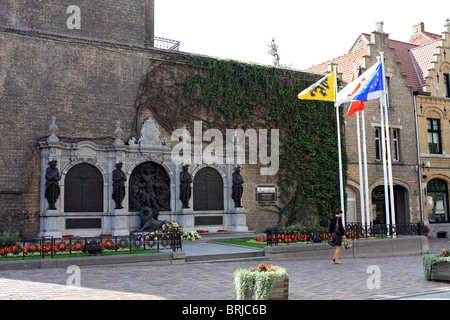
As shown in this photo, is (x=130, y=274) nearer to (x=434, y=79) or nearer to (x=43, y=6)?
(x=43, y=6)

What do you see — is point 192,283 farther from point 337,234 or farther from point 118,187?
point 118,187

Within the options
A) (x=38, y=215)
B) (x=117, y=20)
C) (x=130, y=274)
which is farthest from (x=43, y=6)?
(x=130, y=274)

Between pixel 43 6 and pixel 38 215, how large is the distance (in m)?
9.64

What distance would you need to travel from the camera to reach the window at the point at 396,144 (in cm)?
2958

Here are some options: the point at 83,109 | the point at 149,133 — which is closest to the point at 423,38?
the point at 149,133

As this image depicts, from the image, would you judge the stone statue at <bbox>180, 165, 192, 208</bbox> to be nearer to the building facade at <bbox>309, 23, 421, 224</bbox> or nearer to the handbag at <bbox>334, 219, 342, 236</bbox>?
the handbag at <bbox>334, 219, 342, 236</bbox>

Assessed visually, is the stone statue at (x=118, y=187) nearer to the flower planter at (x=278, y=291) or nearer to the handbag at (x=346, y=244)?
the handbag at (x=346, y=244)

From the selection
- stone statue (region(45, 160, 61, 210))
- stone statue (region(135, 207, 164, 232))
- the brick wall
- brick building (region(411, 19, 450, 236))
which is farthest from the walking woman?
brick building (region(411, 19, 450, 236))

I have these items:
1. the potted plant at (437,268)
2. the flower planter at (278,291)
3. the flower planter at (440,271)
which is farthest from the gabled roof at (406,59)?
the flower planter at (278,291)

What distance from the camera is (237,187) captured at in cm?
2297

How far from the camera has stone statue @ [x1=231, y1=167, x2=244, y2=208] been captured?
23.0 m
